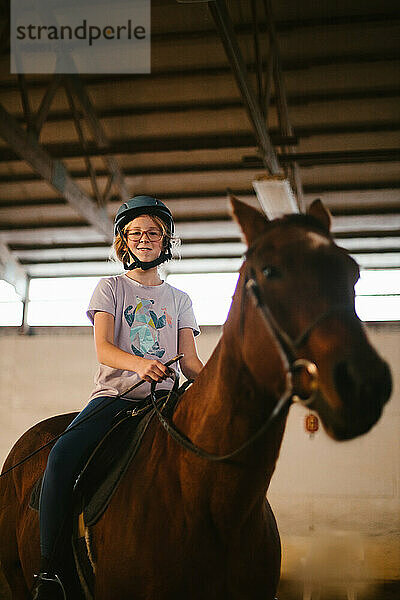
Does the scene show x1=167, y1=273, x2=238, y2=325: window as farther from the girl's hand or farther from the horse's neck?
the horse's neck

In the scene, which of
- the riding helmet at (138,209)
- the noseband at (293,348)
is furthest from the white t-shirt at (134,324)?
the noseband at (293,348)

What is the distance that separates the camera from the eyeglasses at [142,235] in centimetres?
230

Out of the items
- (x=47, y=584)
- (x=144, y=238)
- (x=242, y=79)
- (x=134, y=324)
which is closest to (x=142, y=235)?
(x=144, y=238)

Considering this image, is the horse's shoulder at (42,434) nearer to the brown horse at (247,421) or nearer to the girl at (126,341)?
the girl at (126,341)

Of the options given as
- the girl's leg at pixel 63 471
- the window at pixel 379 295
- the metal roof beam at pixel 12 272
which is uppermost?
the metal roof beam at pixel 12 272

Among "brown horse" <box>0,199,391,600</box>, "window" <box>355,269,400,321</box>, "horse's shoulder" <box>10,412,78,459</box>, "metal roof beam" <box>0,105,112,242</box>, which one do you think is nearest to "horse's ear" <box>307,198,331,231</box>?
"brown horse" <box>0,199,391,600</box>

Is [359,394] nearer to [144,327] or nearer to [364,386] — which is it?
[364,386]

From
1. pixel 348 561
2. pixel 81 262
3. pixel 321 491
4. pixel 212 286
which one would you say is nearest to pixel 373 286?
pixel 212 286

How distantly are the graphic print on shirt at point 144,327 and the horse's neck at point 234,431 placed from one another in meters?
0.55

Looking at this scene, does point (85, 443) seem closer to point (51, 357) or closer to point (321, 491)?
point (321, 491)

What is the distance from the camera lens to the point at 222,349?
Answer: 1.64 metres

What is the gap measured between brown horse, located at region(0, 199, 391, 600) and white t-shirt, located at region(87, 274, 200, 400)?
29cm

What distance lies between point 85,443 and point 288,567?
5.13 metres

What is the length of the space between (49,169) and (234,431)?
6.24 meters
